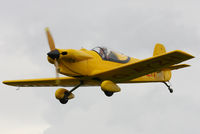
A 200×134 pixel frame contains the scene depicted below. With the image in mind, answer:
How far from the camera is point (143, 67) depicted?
14.8 metres

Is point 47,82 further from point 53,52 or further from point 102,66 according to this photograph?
point 53,52

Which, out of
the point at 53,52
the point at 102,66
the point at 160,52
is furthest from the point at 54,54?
the point at 160,52

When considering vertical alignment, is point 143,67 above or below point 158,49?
above

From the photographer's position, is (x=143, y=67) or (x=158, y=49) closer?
(x=143, y=67)

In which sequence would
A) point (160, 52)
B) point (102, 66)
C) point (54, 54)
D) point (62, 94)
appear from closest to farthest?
point (54, 54), point (102, 66), point (62, 94), point (160, 52)

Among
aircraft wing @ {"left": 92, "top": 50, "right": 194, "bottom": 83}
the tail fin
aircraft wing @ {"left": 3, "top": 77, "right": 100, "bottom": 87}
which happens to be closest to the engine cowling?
aircraft wing @ {"left": 3, "top": 77, "right": 100, "bottom": 87}

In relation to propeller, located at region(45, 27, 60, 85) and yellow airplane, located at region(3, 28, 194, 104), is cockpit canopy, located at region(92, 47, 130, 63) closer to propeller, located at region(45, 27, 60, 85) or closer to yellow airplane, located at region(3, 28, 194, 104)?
yellow airplane, located at region(3, 28, 194, 104)

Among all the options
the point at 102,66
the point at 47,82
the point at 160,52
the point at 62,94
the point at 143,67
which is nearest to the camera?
the point at 143,67

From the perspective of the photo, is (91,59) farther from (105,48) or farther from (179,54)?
(179,54)

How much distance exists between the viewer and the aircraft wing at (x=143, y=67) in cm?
1335

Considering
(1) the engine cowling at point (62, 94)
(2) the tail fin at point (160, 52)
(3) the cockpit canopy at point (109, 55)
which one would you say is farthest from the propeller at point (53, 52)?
(2) the tail fin at point (160, 52)

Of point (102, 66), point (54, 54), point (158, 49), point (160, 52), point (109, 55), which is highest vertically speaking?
point (54, 54)

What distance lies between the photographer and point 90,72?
15164 millimetres

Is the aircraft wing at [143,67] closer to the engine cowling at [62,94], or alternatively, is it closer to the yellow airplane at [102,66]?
the yellow airplane at [102,66]
